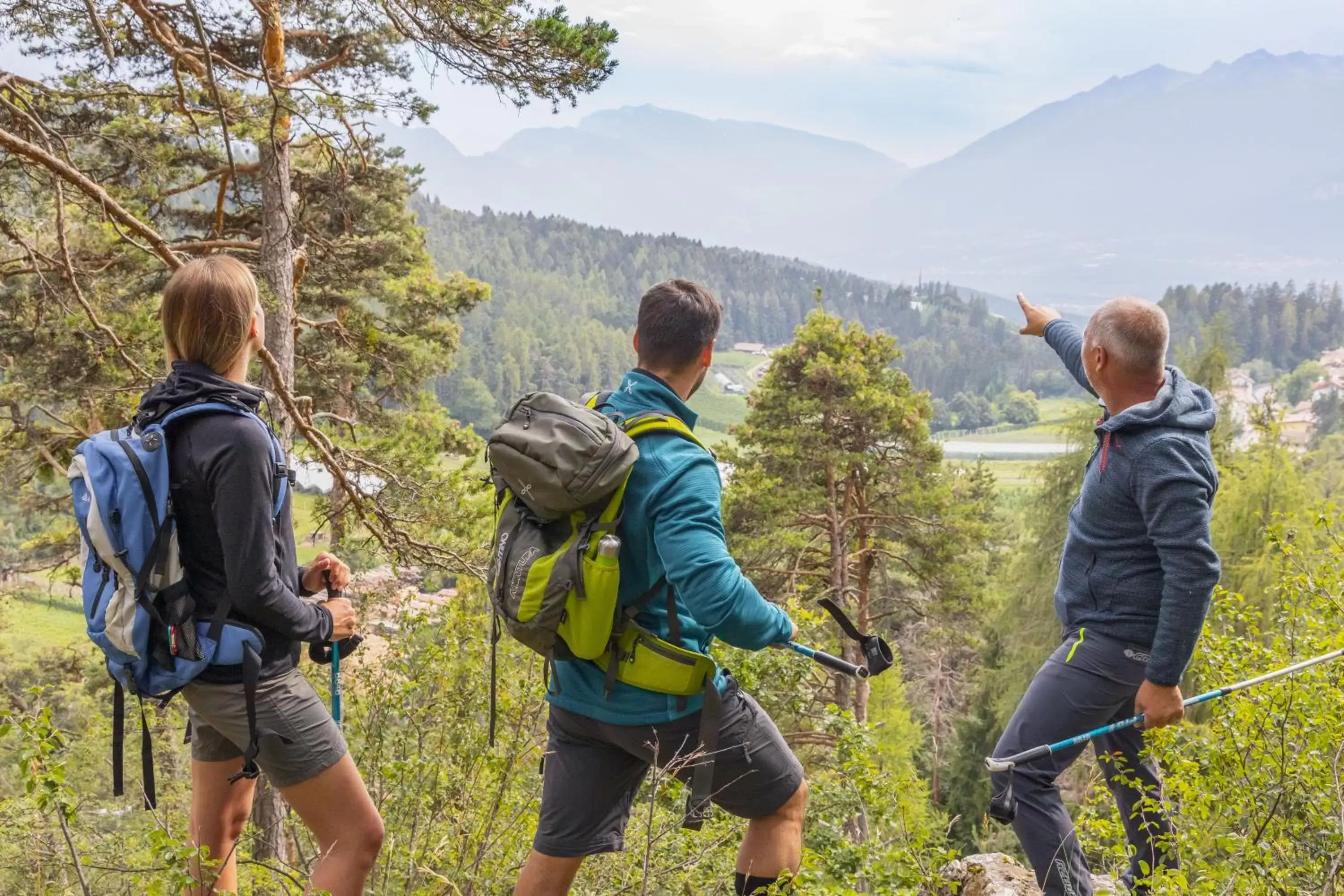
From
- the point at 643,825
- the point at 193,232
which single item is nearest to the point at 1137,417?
the point at 643,825

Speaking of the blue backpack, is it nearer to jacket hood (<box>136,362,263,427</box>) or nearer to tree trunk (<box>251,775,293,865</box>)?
jacket hood (<box>136,362,263,427</box>)

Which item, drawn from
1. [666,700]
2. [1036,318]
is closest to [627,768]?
[666,700]

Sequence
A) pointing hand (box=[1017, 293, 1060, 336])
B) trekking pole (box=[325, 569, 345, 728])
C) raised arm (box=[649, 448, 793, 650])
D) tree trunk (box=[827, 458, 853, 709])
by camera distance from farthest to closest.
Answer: tree trunk (box=[827, 458, 853, 709]) → pointing hand (box=[1017, 293, 1060, 336]) → trekking pole (box=[325, 569, 345, 728]) → raised arm (box=[649, 448, 793, 650])

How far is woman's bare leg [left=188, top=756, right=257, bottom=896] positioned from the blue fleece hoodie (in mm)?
2608

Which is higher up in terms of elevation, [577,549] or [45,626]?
[577,549]

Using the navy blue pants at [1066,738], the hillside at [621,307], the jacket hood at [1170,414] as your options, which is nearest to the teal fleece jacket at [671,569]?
the navy blue pants at [1066,738]

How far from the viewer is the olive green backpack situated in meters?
2.26

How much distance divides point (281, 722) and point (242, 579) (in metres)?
0.40

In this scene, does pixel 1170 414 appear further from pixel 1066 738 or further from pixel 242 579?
pixel 242 579

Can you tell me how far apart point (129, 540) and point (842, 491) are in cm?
1322

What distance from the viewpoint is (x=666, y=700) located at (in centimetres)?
239

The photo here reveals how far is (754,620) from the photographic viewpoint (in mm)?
2279

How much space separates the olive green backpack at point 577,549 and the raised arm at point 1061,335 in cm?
182

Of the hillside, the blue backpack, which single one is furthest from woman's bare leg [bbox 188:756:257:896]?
the hillside
